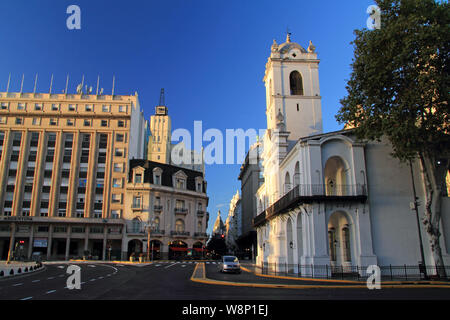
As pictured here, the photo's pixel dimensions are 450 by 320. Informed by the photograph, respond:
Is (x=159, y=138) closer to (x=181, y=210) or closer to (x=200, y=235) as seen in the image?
(x=181, y=210)

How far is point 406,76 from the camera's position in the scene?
24.8 meters

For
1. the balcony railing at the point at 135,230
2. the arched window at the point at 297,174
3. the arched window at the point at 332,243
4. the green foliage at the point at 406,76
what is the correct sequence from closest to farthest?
A: the green foliage at the point at 406,76 → the arched window at the point at 297,174 → the arched window at the point at 332,243 → the balcony railing at the point at 135,230

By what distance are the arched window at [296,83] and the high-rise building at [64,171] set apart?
39084 millimetres

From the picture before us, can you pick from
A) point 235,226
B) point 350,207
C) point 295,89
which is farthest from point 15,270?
point 235,226

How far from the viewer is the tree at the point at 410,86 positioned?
23.3 meters

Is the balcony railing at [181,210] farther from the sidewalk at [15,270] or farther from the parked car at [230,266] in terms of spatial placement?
the parked car at [230,266]

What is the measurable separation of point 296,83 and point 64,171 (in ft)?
161

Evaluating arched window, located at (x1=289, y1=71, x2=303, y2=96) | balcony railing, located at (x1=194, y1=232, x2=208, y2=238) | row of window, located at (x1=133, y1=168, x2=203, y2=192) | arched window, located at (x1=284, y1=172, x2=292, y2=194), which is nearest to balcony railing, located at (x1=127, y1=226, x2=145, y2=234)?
row of window, located at (x1=133, y1=168, x2=203, y2=192)

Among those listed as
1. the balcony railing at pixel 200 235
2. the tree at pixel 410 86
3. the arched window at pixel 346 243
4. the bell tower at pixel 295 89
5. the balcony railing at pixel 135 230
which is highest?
the bell tower at pixel 295 89

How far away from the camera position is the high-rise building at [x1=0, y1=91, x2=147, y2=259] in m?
66.9

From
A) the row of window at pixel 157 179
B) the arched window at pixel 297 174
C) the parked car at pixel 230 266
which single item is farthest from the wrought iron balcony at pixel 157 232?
the arched window at pixel 297 174

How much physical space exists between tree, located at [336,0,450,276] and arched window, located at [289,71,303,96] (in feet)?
56.1

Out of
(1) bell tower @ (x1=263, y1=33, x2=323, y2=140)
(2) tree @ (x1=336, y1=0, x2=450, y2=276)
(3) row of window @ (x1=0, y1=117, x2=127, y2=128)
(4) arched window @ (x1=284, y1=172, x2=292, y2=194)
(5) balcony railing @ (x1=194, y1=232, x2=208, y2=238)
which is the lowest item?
(5) balcony railing @ (x1=194, y1=232, x2=208, y2=238)

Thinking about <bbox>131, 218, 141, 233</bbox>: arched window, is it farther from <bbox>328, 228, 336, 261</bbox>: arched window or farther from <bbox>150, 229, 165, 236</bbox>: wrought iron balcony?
<bbox>328, 228, 336, 261</bbox>: arched window
